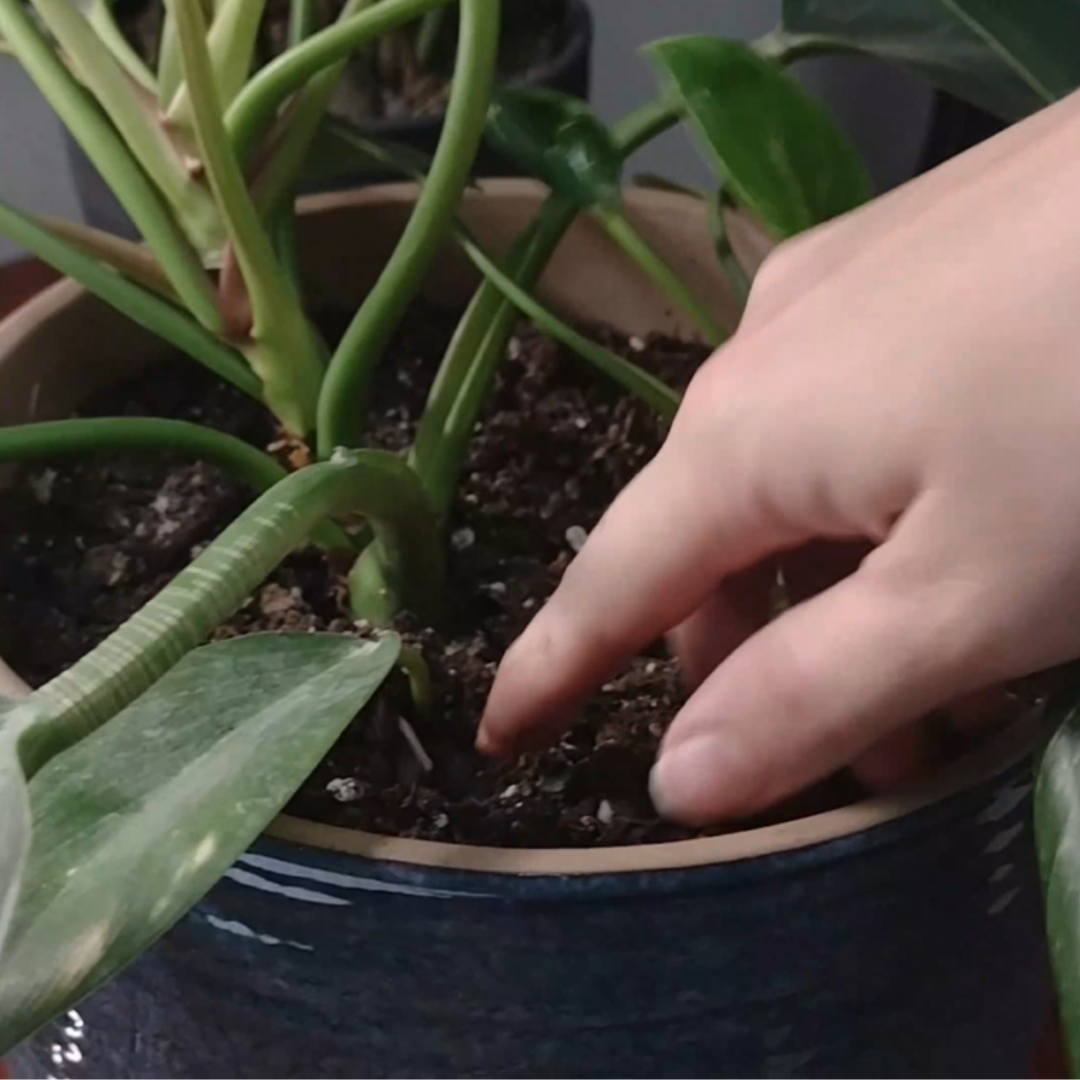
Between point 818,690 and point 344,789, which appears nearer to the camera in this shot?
point 818,690

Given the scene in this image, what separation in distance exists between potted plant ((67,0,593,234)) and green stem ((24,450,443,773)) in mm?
341

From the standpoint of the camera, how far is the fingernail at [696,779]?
326 mm

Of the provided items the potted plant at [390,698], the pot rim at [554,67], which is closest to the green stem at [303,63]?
the potted plant at [390,698]

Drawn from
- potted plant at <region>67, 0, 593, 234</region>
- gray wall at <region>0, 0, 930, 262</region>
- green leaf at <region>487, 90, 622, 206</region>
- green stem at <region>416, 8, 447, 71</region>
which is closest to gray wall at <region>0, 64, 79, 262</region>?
gray wall at <region>0, 0, 930, 262</region>

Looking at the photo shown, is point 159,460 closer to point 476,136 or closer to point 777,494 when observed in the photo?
point 476,136

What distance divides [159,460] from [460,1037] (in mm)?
272

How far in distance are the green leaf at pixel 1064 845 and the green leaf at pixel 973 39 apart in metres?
0.20

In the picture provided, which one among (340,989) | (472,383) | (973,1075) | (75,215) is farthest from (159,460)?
(75,215)

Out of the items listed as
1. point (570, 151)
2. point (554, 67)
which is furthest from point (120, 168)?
point (554, 67)

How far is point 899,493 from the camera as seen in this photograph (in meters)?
0.26

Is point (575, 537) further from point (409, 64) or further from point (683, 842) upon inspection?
point (409, 64)

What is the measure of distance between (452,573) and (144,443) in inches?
4.9

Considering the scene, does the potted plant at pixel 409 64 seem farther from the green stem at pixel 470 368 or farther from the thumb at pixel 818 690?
the thumb at pixel 818 690

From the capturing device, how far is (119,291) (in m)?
0.43
